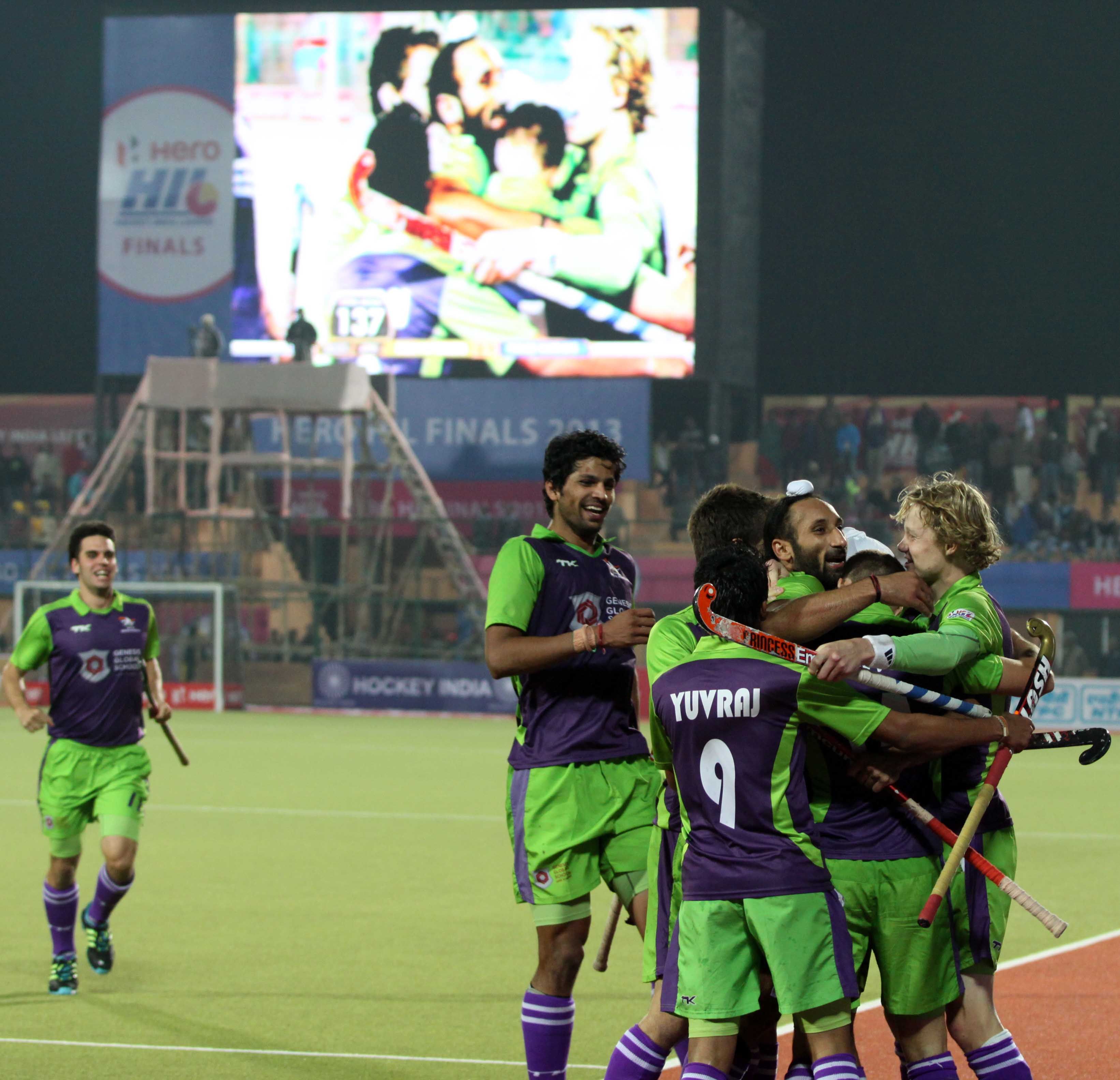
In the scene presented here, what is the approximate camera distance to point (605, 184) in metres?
35.8

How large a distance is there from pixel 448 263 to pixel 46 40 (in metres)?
12.3

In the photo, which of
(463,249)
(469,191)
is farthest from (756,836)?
(469,191)

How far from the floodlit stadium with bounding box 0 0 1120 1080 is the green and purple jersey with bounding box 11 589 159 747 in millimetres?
26

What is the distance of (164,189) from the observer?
125 feet

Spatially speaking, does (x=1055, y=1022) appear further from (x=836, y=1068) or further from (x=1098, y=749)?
(x=836, y=1068)

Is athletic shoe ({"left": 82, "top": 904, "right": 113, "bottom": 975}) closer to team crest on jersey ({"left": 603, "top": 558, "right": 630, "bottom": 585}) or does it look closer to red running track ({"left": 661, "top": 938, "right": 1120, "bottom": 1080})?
Result: red running track ({"left": 661, "top": 938, "right": 1120, "bottom": 1080})

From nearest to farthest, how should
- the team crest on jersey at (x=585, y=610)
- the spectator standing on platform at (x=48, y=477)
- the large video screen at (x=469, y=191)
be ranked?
the team crest on jersey at (x=585, y=610), the large video screen at (x=469, y=191), the spectator standing on platform at (x=48, y=477)

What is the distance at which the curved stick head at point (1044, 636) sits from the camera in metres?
5.34

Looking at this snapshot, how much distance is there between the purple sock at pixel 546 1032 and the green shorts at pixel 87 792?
11.6ft

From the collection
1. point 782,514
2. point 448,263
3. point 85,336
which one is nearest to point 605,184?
point 448,263

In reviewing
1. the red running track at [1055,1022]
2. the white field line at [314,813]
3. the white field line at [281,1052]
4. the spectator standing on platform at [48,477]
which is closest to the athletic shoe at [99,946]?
the white field line at [281,1052]

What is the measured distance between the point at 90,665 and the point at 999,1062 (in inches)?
216

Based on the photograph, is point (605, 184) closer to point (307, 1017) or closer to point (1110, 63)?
point (1110, 63)

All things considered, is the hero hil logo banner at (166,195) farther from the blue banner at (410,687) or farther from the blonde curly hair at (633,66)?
the blue banner at (410,687)
